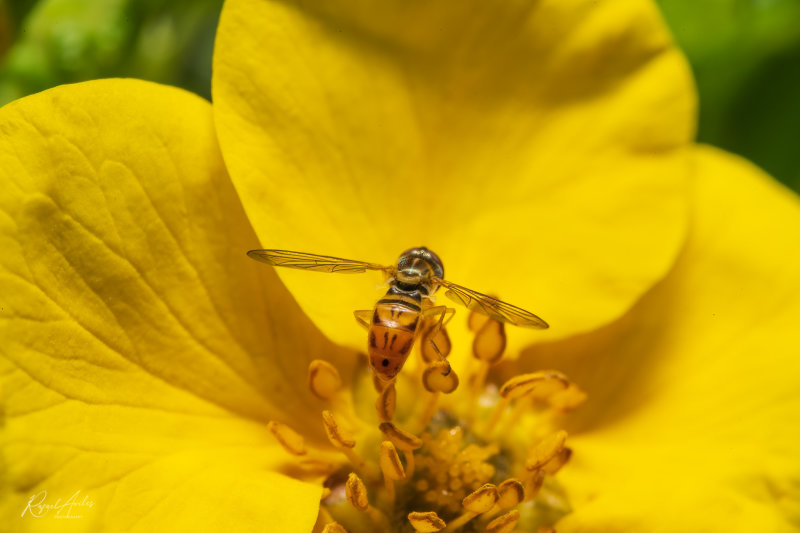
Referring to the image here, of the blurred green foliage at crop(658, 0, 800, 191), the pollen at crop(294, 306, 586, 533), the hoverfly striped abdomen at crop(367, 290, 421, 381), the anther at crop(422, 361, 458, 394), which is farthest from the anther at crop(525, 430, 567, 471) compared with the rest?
the blurred green foliage at crop(658, 0, 800, 191)

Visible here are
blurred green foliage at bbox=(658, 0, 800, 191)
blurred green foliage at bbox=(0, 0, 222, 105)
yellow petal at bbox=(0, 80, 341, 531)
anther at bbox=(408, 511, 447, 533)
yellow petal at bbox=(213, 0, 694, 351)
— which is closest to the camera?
yellow petal at bbox=(0, 80, 341, 531)

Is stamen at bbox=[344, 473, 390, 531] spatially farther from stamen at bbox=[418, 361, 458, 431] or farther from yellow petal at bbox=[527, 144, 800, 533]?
yellow petal at bbox=[527, 144, 800, 533]

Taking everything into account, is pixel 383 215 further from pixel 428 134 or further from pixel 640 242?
pixel 640 242

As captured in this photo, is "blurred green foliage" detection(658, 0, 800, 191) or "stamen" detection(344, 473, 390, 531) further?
"blurred green foliage" detection(658, 0, 800, 191)

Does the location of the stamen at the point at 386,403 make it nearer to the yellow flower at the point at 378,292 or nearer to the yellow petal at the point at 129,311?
the yellow flower at the point at 378,292

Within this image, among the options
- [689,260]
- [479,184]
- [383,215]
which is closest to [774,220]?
[689,260]

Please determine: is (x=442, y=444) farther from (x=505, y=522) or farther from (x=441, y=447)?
(x=505, y=522)

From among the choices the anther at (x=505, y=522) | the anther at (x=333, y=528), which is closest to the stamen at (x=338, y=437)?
the anther at (x=333, y=528)
